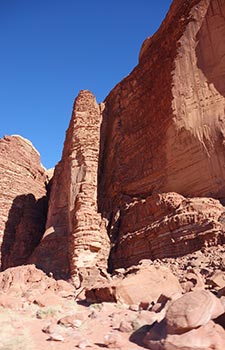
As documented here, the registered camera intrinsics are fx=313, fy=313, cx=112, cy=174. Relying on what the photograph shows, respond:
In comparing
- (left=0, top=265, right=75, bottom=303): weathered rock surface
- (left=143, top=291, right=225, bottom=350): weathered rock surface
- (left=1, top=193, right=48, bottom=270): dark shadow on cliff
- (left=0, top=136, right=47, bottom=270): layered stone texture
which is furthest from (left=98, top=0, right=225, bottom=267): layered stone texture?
(left=143, top=291, right=225, bottom=350): weathered rock surface

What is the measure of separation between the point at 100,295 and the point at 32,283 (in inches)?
202

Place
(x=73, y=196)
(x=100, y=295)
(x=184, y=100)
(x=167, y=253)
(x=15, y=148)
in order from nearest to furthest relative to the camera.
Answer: (x=100, y=295) < (x=167, y=253) < (x=184, y=100) < (x=73, y=196) < (x=15, y=148)

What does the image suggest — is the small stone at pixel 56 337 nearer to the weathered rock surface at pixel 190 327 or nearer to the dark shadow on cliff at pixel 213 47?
the weathered rock surface at pixel 190 327

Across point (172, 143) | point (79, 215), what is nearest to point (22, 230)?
point (79, 215)

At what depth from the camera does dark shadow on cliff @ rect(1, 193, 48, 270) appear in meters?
23.1

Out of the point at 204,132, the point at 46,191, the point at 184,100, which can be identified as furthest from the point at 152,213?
the point at 46,191

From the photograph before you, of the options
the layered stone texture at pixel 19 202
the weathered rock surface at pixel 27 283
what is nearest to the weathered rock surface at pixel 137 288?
the weathered rock surface at pixel 27 283

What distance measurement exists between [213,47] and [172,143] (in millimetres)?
6015

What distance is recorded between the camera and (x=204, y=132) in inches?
635

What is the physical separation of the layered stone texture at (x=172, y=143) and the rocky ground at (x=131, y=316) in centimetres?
407

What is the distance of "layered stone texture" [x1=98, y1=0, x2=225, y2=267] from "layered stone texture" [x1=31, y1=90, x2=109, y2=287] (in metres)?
2.02

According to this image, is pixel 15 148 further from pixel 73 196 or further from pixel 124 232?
pixel 124 232

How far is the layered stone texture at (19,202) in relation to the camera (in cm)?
2370

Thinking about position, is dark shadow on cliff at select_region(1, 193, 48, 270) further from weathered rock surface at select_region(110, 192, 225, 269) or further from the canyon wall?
weathered rock surface at select_region(110, 192, 225, 269)
